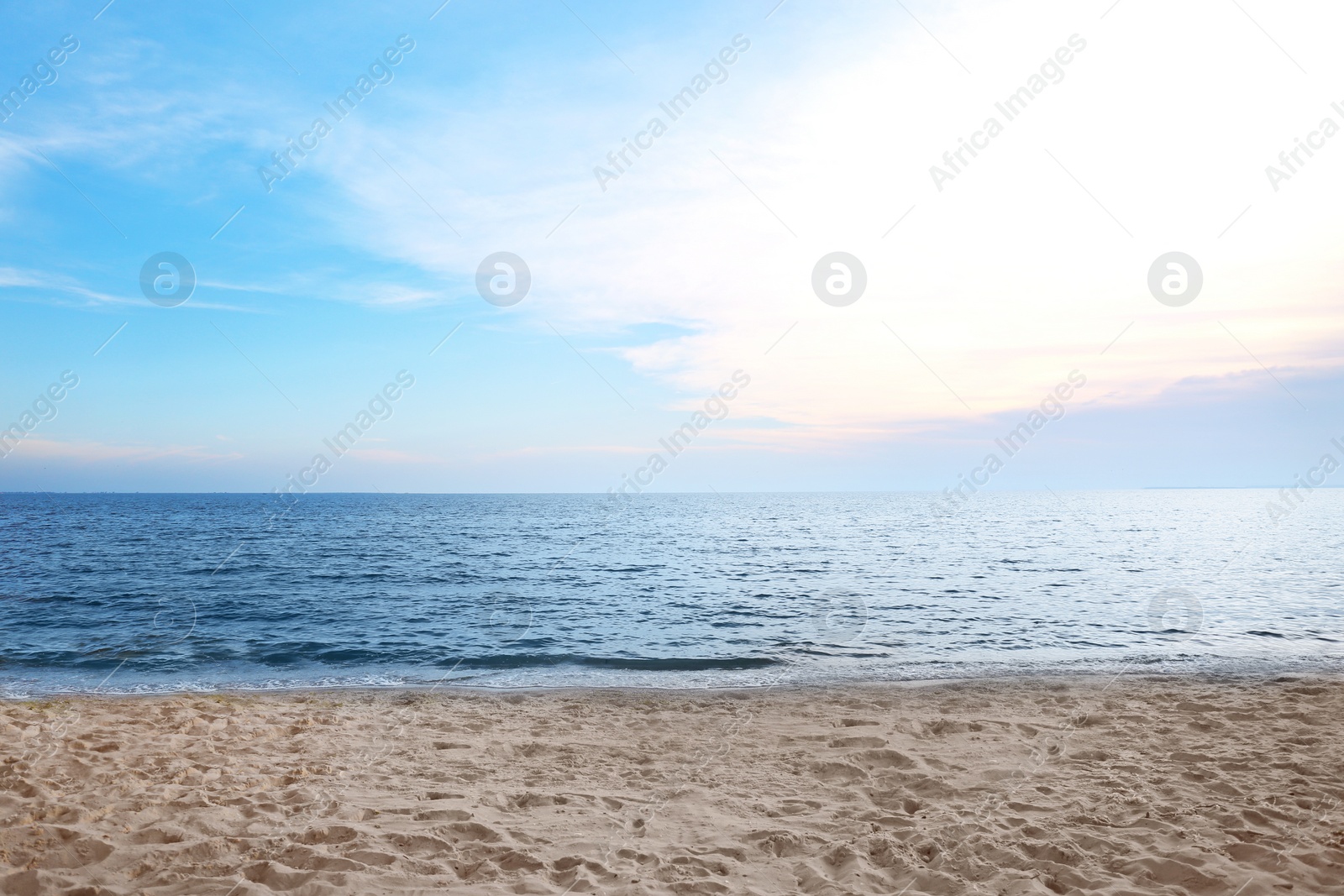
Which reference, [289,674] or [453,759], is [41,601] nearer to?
[289,674]

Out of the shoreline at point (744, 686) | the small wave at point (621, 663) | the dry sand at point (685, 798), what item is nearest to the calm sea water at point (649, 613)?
the small wave at point (621, 663)

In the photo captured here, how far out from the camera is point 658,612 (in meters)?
22.3

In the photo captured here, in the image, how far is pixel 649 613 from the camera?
873 inches

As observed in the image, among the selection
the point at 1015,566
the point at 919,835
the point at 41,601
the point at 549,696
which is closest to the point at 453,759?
the point at 549,696

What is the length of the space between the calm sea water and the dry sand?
12.3 feet

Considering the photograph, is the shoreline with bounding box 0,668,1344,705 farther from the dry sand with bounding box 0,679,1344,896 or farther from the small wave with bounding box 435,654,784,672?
the small wave with bounding box 435,654,784,672

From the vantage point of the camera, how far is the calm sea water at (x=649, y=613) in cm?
1498

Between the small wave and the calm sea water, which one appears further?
the small wave

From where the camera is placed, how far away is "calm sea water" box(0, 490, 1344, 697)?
1498 cm

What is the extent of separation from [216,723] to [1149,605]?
26150mm

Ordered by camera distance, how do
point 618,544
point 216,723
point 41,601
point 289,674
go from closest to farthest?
1. point 216,723
2. point 289,674
3. point 41,601
4. point 618,544

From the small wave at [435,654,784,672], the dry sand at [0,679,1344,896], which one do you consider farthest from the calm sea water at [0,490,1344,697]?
the dry sand at [0,679,1344,896]

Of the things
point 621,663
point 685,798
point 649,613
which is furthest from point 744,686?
point 649,613

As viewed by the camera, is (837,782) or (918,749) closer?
(837,782)
